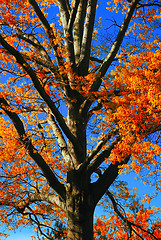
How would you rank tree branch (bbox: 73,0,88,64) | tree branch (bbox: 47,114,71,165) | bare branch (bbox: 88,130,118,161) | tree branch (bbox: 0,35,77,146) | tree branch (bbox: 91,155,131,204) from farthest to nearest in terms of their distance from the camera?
tree branch (bbox: 73,0,88,64)
tree branch (bbox: 47,114,71,165)
tree branch (bbox: 91,155,131,204)
bare branch (bbox: 88,130,118,161)
tree branch (bbox: 0,35,77,146)

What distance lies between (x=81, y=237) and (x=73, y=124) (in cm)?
327

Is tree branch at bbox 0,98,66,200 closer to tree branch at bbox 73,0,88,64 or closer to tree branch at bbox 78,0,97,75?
tree branch at bbox 78,0,97,75

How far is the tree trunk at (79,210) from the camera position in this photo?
606 centimetres

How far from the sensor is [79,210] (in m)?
6.22

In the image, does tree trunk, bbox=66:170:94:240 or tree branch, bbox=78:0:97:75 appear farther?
tree branch, bbox=78:0:97:75

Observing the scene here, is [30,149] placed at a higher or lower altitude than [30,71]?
lower

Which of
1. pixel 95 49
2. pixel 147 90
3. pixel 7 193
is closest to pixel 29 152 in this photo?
pixel 7 193

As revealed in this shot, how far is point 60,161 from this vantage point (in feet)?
34.3

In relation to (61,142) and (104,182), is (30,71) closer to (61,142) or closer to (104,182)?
(61,142)

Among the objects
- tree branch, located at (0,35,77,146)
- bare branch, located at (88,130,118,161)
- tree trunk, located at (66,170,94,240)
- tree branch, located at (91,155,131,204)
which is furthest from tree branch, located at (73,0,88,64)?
tree trunk, located at (66,170,94,240)

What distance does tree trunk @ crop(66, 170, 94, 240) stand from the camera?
6.06 metres

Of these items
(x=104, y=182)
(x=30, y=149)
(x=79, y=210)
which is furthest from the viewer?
(x=104, y=182)

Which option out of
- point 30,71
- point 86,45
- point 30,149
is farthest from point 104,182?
point 86,45

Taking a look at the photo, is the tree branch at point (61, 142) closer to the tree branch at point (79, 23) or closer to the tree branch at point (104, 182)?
the tree branch at point (104, 182)
